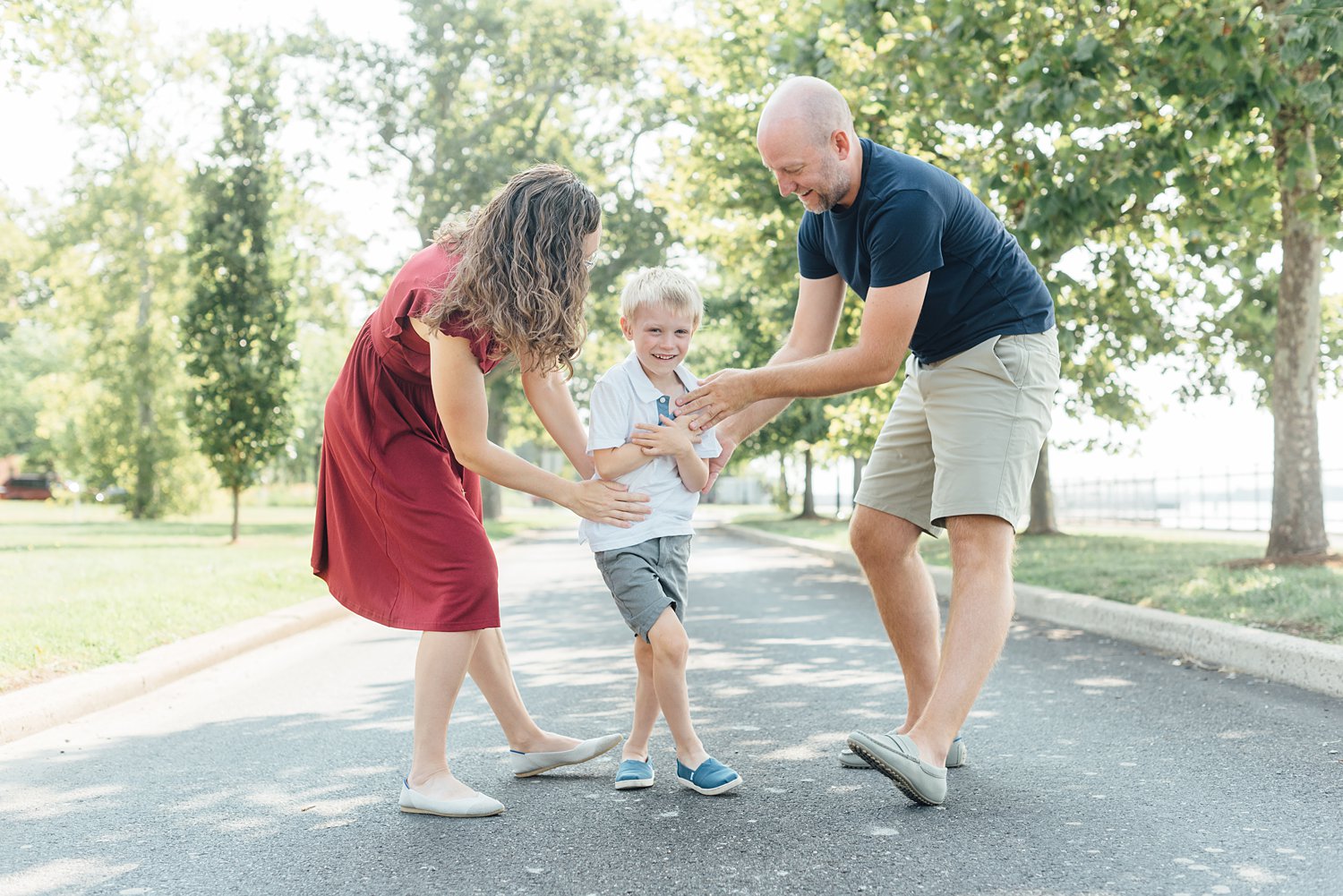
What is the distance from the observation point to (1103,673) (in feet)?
19.1

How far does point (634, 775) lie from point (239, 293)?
1814cm

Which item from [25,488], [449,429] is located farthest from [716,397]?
[25,488]

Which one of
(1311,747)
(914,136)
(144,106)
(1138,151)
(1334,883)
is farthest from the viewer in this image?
(144,106)

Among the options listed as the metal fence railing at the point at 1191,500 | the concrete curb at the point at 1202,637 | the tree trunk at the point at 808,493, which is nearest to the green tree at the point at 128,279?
the tree trunk at the point at 808,493

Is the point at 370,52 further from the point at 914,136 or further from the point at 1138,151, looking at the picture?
the point at 1138,151

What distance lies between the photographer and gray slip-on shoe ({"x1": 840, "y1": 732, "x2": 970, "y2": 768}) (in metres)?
3.85

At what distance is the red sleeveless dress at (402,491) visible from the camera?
11.3 ft

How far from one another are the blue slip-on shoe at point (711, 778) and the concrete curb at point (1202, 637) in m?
2.95

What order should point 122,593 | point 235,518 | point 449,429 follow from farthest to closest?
1. point 235,518
2. point 122,593
3. point 449,429

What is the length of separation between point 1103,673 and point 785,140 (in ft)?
11.6

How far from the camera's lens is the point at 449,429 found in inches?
133

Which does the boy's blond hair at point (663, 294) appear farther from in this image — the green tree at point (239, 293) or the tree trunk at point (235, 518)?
the green tree at point (239, 293)

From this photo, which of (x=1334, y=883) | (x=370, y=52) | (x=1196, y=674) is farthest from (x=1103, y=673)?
(x=370, y=52)

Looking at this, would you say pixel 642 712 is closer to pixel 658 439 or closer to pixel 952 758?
pixel 658 439
